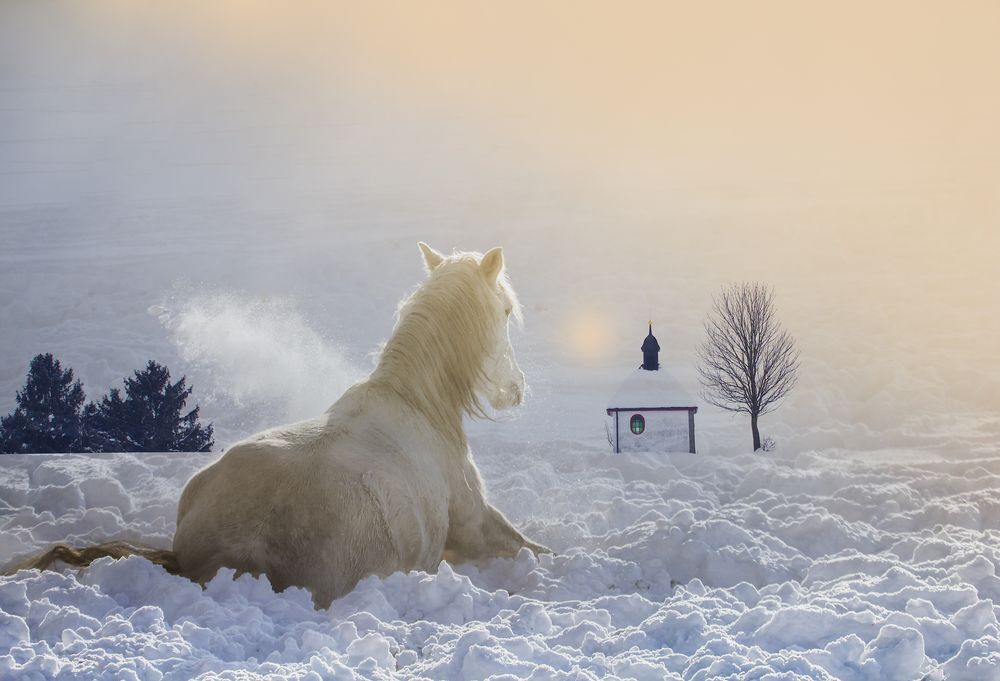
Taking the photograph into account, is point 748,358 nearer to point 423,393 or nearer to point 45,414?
point 423,393

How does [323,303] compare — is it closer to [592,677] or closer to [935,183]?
[935,183]

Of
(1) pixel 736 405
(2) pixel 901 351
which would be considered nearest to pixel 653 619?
(1) pixel 736 405

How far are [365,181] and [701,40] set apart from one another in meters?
2.94

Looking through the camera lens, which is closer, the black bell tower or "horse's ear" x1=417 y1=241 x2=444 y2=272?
"horse's ear" x1=417 y1=241 x2=444 y2=272

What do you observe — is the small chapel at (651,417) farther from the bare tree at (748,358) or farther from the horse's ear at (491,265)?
the horse's ear at (491,265)

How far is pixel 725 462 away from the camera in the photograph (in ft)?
18.2

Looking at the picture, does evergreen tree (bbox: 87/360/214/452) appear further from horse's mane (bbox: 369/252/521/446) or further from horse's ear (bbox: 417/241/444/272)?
horse's mane (bbox: 369/252/521/446)

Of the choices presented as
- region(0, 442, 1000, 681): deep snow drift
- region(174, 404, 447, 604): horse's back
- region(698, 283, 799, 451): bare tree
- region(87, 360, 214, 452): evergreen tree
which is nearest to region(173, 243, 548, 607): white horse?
region(174, 404, 447, 604): horse's back

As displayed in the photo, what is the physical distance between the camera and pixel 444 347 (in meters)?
3.29

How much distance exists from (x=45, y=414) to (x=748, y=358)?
5054mm

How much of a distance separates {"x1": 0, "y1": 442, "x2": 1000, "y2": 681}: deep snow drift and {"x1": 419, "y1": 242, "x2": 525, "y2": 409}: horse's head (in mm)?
612

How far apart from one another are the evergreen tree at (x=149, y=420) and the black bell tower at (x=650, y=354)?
3.20 meters

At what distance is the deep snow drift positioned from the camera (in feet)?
6.22

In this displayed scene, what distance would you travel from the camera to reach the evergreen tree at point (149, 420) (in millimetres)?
6504
